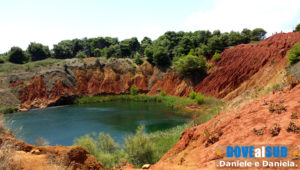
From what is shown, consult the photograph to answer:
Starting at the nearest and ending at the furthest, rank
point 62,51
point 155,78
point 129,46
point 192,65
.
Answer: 1. point 192,65
2. point 155,78
3. point 129,46
4. point 62,51

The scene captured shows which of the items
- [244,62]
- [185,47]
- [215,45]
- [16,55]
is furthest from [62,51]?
[244,62]

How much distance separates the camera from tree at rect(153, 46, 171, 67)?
45.5 m

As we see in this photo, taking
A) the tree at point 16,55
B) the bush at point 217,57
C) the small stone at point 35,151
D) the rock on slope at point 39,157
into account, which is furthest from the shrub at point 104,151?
the tree at point 16,55

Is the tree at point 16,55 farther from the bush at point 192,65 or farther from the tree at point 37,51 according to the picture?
the bush at point 192,65

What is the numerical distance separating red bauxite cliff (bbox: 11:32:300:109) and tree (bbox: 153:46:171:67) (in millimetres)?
2233

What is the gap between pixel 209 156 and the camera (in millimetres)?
6738

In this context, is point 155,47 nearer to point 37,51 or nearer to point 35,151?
point 37,51

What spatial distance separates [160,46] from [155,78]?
26.4ft

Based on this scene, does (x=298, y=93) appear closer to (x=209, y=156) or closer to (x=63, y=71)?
(x=209, y=156)

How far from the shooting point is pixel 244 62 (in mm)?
32688

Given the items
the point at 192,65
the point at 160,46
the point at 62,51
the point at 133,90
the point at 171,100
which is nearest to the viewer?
the point at 171,100

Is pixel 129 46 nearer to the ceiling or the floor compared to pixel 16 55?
nearer to the ceiling

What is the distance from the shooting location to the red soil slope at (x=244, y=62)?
2981 centimetres

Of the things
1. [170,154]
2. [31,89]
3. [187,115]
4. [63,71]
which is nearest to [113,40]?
[63,71]
